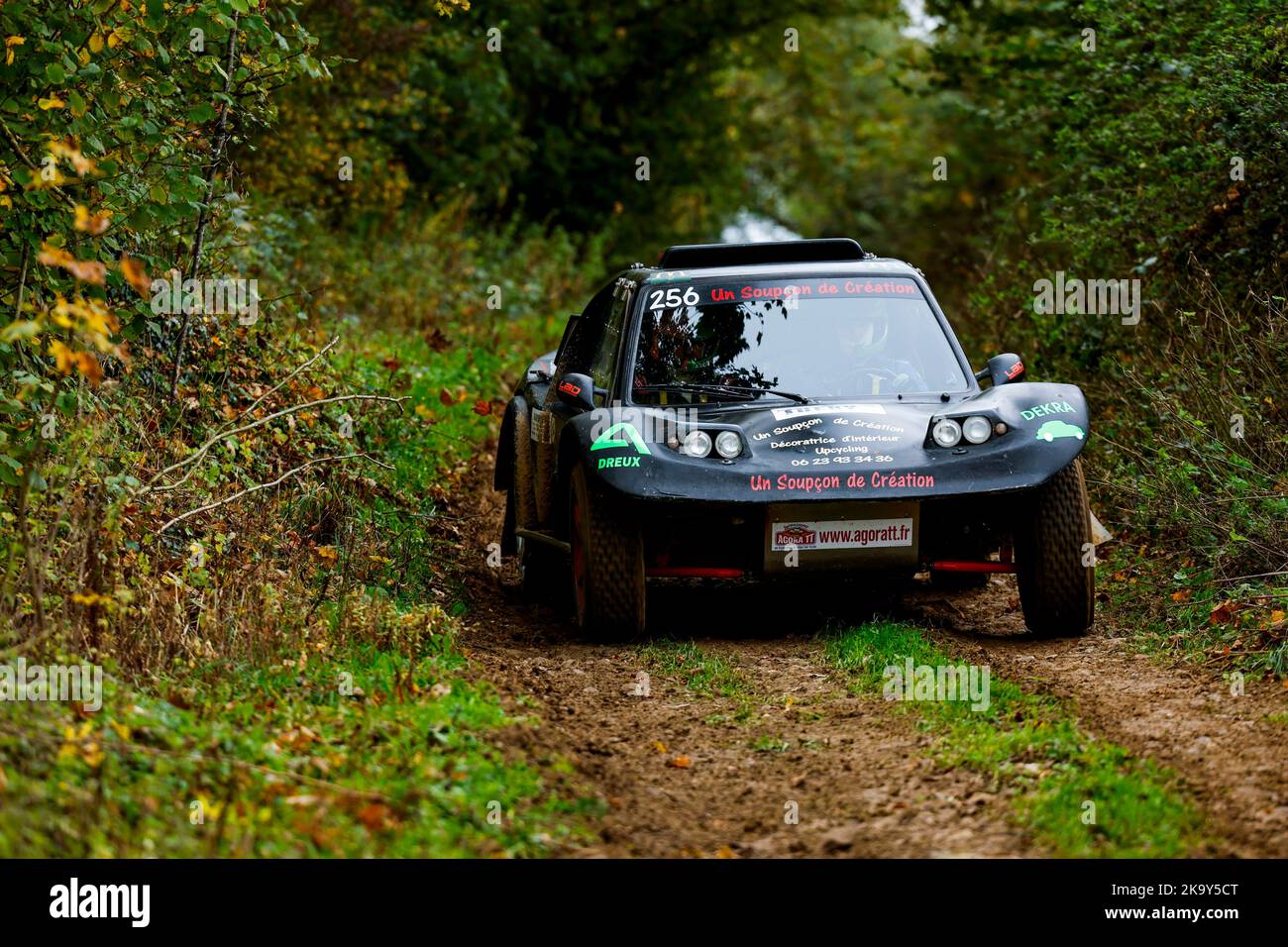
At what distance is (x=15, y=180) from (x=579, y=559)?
3.05 m

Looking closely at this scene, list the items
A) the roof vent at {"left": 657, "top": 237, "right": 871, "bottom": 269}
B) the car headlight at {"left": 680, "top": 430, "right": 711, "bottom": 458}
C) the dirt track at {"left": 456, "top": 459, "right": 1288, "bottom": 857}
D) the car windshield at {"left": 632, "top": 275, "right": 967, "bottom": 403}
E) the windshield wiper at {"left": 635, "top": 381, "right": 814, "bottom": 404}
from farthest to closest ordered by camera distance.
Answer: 1. the roof vent at {"left": 657, "top": 237, "right": 871, "bottom": 269}
2. the car windshield at {"left": 632, "top": 275, "right": 967, "bottom": 403}
3. the windshield wiper at {"left": 635, "top": 381, "right": 814, "bottom": 404}
4. the car headlight at {"left": 680, "top": 430, "right": 711, "bottom": 458}
5. the dirt track at {"left": 456, "top": 459, "right": 1288, "bottom": 857}

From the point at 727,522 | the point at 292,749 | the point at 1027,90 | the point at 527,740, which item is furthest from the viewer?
the point at 1027,90

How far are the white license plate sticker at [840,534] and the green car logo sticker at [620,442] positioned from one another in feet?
2.27

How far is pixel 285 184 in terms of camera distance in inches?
615

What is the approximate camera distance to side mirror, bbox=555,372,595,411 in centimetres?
A: 783

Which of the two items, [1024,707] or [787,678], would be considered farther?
[787,678]

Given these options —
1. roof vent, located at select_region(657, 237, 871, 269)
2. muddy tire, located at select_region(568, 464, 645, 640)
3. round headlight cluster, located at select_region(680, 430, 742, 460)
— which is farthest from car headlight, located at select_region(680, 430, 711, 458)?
roof vent, located at select_region(657, 237, 871, 269)

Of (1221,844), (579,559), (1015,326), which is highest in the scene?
(1015,326)

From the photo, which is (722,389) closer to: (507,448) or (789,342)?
(789,342)

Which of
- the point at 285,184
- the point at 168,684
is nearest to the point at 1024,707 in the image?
the point at 168,684

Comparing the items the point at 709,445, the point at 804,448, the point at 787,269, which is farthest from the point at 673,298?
the point at 804,448

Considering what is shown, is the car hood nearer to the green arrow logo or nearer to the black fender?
the green arrow logo

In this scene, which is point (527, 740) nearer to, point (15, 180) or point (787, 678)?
point (787, 678)

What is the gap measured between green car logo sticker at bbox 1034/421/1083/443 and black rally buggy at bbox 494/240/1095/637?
10 millimetres
